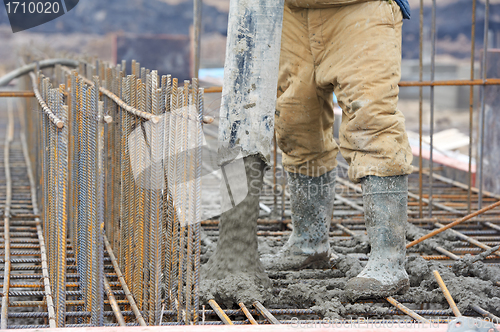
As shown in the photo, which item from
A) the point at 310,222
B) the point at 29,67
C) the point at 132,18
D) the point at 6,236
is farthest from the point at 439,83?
the point at 132,18

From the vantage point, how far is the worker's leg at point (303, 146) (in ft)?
10.1

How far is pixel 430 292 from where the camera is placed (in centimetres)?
278

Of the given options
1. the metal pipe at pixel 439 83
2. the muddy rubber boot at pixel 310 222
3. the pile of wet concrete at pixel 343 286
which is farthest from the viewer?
the metal pipe at pixel 439 83

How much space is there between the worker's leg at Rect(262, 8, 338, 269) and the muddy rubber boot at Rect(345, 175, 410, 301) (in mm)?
432

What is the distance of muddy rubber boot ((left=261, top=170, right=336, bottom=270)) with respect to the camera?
323cm

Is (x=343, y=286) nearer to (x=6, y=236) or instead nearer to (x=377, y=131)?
(x=377, y=131)

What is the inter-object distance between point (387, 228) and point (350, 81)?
67cm

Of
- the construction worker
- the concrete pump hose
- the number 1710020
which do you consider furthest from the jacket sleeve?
the number 1710020

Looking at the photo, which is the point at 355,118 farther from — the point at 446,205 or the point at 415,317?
the point at 446,205

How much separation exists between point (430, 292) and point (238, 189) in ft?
3.13

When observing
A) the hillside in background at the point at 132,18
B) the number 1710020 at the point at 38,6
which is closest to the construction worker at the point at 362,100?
the number 1710020 at the point at 38,6

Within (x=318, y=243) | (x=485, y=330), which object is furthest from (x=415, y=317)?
(x=318, y=243)

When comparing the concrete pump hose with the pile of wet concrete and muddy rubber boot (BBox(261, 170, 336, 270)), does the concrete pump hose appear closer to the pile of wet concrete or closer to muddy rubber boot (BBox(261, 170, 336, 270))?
the pile of wet concrete

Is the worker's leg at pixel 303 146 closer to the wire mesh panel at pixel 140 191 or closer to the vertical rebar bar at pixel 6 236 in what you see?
the wire mesh panel at pixel 140 191
